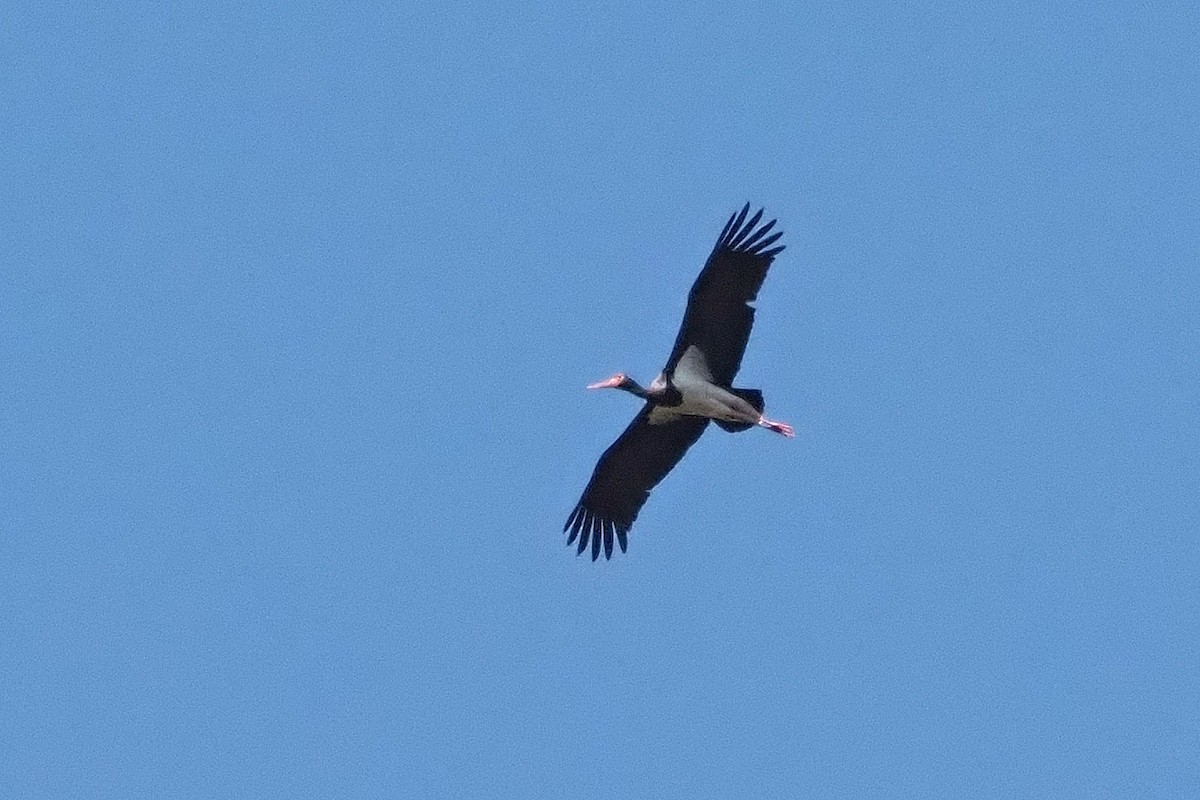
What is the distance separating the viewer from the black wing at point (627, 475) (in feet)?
97.9

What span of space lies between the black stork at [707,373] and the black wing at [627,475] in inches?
0.4

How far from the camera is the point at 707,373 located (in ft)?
94.3

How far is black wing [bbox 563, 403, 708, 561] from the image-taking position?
29.8 meters

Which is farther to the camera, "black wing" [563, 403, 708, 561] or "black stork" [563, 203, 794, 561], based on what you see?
"black wing" [563, 403, 708, 561]

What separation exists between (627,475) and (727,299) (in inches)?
110

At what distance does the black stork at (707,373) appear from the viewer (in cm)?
2828

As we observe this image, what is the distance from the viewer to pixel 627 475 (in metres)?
30.3

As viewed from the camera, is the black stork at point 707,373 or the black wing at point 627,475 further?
the black wing at point 627,475

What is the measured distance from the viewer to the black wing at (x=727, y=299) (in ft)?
92.7

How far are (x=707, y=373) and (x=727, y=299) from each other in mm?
845

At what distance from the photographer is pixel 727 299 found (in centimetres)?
2838

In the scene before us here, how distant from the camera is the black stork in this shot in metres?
28.3

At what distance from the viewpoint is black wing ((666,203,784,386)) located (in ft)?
92.7

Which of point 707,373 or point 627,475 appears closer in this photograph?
point 707,373
